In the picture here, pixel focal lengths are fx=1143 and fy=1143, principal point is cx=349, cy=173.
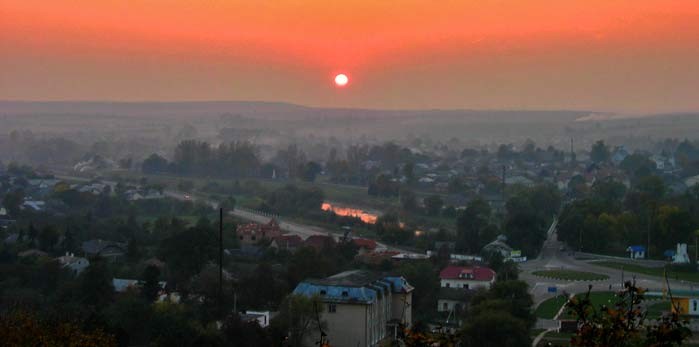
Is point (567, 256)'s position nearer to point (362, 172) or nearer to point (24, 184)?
point (24, 184)

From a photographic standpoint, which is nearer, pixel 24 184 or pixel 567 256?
pixel 567 256

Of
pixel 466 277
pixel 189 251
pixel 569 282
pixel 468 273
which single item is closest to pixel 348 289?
pixel 189 251

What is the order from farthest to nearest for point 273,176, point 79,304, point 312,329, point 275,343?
point 273,176
point 79,304
point 312,329
point 275,343

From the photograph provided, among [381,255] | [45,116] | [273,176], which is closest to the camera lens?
[381,255]

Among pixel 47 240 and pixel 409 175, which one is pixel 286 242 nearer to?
pixel 47 240

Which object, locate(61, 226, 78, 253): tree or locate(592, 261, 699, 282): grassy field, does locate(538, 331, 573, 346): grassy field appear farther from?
locate(61, 226, 78, 253): tree

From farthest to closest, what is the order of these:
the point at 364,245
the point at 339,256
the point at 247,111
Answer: the point at 247,111 → the point at 364,245 → the point at 339,256

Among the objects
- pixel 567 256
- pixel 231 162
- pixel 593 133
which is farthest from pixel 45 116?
pixel 567 256
